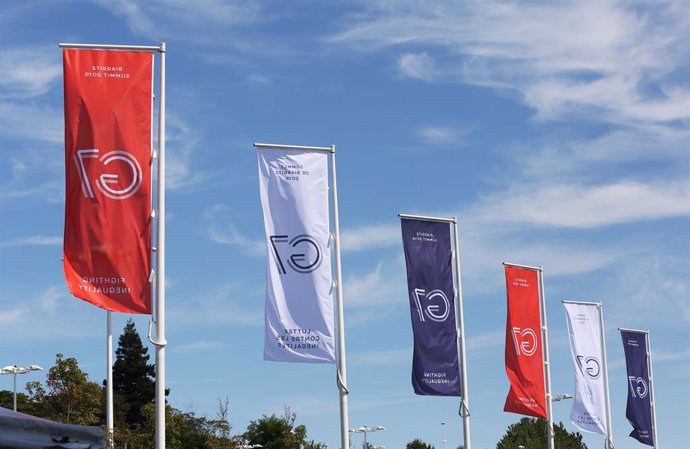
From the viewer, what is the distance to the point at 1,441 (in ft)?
39.0

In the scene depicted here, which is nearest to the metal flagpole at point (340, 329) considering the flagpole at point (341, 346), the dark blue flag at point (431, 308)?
the flagpole at point (341, 346)

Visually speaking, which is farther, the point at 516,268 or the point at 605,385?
the point at 605,385

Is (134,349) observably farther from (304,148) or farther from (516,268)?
(304,148)

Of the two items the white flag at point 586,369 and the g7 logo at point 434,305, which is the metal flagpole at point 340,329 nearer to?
the g7 logo at point 434,305

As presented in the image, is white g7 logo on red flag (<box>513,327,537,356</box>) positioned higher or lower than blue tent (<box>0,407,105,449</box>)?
higher

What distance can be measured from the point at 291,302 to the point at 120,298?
A: 5.83 meters

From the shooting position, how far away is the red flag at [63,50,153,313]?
62.2 ft

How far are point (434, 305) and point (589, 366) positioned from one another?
11.7 m

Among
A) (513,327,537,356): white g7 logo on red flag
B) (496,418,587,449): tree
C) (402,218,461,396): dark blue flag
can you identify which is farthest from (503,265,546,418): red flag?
(496,418,587,449): tree

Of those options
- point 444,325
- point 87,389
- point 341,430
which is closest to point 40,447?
point 341,430

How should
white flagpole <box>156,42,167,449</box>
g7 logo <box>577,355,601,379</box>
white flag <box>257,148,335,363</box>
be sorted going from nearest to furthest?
white flagpole <box>156,42,167,449</box> → white flag <box>257,148,335,363</box> → g7 logo <box>577,355,601,379</box>

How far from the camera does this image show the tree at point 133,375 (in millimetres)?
89562

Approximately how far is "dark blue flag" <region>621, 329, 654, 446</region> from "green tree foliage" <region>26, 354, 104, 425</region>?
87.1ft

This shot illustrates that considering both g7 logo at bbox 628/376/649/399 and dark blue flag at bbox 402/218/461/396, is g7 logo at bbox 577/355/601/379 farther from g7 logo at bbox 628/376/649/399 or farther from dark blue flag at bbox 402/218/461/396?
dark blue flag at bbox 402/218/461/396
